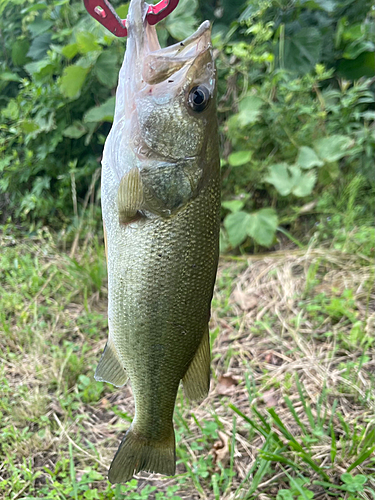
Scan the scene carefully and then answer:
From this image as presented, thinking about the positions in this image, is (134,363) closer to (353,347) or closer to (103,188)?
(103,188)

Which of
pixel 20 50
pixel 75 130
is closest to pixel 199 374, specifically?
pixel 75 130

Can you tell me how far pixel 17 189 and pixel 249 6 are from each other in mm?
2611

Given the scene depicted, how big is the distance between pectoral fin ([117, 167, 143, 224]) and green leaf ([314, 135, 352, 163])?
7.99ft

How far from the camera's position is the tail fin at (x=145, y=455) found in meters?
1.15

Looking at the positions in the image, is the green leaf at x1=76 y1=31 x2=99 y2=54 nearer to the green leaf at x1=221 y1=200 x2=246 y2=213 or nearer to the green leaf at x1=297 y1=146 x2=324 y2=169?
the green leaf at x1=221 y1=200 x2=246 y2=213

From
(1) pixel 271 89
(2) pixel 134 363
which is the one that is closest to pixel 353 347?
(2) pixel 134 363

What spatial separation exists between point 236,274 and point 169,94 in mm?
2044

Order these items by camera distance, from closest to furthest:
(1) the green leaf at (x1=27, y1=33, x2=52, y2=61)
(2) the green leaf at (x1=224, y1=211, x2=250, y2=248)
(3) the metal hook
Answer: (3) the metal hook → (2) the green leaf at (x1=224, y1=211, x2=250, y2=248) → (1) the green leaf at (x1=27, y1=33, x2=52, y2=61)

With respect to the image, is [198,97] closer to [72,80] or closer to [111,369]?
[111,369]

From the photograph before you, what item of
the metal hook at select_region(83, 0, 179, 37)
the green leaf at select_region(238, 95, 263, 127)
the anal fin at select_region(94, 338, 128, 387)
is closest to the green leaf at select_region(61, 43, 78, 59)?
the green leaf at select_region(238, 95, 263, 127)

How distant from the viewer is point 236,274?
2.93 m

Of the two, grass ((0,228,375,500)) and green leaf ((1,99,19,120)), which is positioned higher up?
green leaf ((1,99,19,120))

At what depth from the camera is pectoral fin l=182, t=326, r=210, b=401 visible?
44.3 inches

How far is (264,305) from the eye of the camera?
2619 millimetres
